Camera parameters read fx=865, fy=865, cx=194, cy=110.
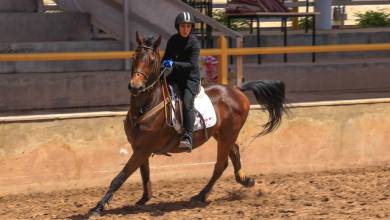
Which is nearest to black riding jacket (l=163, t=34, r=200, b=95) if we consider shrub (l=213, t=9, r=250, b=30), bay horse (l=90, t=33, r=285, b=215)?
bay horse (l=90, t=33, r=285, b=215)

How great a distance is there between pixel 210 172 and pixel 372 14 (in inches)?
706

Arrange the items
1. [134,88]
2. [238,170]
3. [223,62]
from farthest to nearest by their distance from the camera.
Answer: [223,62], [238,170], [134,88]

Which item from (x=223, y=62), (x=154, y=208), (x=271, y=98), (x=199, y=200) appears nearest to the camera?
(x=154, y=208)

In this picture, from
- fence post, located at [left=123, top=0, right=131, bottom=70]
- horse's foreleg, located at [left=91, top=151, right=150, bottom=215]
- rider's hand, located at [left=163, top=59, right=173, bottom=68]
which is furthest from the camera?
fence post, located at [left=123, top=0, right=131, bottom=70]

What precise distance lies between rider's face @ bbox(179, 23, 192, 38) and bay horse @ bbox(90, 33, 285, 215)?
0.46 meters

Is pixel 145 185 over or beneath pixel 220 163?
beneath

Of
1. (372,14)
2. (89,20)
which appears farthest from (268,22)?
(89,20)

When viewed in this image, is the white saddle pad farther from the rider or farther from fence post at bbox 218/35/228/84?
fence post at bbox 218/35/228/84

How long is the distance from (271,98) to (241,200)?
1.39m

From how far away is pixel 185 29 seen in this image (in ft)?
29.7

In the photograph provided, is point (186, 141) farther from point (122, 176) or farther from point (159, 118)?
point (122, 176)

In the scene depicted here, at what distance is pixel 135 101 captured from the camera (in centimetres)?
883

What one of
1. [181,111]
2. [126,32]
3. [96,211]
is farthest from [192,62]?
[126,32]

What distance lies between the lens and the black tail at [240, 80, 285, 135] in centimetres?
1042
